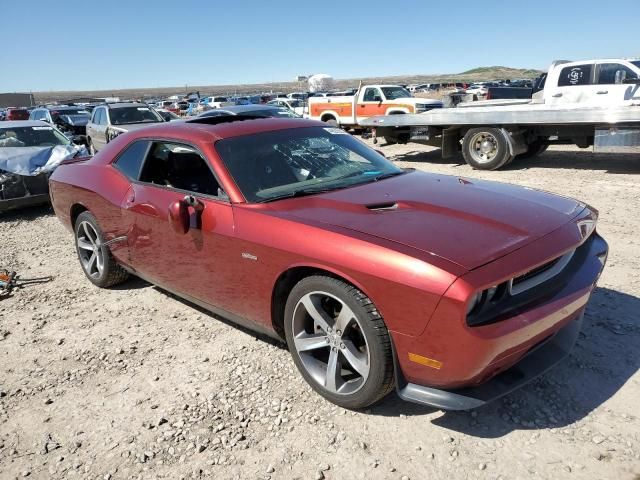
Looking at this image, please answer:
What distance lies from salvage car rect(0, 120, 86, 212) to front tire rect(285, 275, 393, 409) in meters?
6.64

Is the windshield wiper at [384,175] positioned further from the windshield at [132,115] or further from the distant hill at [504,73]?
the distant hill at [504,73]

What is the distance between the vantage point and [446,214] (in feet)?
9.20

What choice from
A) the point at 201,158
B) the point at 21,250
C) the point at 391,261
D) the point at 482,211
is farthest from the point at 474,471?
the point at 21,250

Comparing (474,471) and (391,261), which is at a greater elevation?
(391,261)

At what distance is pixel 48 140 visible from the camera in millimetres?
9062

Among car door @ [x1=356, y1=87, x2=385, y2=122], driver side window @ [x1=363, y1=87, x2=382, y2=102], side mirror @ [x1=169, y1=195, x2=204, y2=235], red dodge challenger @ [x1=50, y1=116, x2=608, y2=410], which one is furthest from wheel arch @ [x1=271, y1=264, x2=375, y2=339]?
driver side window @ [x1=363, y1=87, x2=382, y2=102]

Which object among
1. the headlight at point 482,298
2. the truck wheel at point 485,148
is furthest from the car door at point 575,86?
the headlight at point 482,298

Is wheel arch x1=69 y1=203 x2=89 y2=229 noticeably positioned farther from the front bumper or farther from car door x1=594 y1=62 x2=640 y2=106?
car door x1=594 y1=62 x2=640 y2=106

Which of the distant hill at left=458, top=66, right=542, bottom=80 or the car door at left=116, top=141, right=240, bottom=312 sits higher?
the distant hill at left=458, top=66, right=542, bottom=80

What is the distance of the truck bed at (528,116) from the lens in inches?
352

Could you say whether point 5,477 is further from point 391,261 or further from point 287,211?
A: point 391,261

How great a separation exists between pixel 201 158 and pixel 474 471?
2578 millimetres

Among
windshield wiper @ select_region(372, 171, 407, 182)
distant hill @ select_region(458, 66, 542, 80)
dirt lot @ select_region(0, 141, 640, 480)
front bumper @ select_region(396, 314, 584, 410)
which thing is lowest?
dirt lot @ select_region(0, 141, 640, 480)

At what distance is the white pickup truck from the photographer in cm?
918
